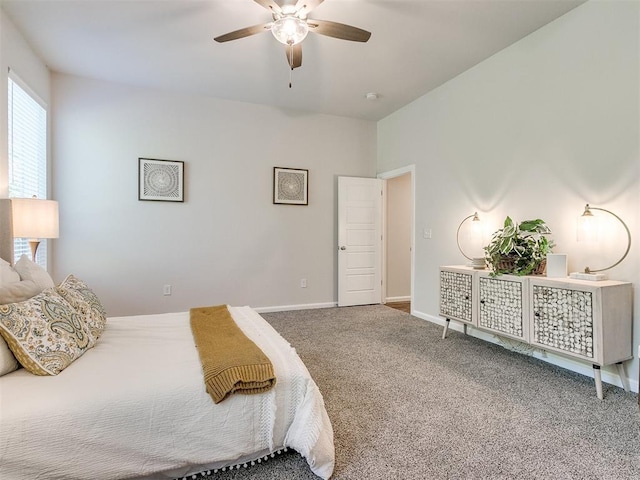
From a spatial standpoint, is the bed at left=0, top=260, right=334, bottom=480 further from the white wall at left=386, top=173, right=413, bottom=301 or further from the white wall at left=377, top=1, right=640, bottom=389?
the white wall at left=386, top=173, right=413, bottom=301

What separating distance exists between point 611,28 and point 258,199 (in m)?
3.80

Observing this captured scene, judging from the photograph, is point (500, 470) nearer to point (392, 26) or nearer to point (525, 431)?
point (525, 431)

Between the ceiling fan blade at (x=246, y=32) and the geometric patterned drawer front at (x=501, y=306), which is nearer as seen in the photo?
the ceiling fan blade at (x=246, y=32)

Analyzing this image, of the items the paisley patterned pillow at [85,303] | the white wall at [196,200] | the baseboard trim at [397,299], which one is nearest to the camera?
the paisley patterned pillow at [85,303]

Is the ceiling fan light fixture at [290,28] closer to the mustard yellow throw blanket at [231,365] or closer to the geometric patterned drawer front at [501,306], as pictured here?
the mustard yellow throw blanket at [231,365]

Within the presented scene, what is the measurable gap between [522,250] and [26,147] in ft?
15.0

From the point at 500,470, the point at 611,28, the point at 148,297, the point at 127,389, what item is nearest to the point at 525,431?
the point at 500,470

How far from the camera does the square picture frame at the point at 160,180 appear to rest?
13.5ft

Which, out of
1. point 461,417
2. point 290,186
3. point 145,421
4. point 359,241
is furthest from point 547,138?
point 145,421

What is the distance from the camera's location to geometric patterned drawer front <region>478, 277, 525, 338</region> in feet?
8.86

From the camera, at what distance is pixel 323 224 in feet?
16.4

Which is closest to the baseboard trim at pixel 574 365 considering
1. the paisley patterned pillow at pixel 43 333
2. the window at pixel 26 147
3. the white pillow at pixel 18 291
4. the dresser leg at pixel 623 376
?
the dresser leg at pixel 623 376

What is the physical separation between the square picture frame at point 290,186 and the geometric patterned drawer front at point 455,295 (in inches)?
88.1

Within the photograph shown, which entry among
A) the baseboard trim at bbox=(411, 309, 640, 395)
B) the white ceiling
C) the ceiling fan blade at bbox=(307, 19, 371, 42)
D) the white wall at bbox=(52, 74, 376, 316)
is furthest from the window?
the baseboard trim at bbox=(411, 309, 640, 395)
